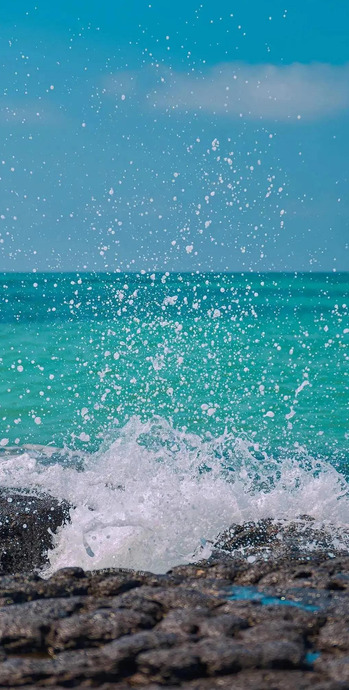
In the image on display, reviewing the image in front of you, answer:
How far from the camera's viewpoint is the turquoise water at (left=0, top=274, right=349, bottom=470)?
1270 centimetres

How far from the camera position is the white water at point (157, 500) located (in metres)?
6.19

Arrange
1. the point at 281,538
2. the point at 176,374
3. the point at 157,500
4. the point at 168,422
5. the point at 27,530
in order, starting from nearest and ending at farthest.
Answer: the point at 281,538 < the point at 27,530 < the point at 157,500 < the point at 168,422 < the point at 176,374

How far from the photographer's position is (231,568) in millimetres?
4309

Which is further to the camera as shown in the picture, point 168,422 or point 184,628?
point 168,422

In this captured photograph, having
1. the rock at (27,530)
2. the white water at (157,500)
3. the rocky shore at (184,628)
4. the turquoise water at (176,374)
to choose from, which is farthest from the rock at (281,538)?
the turquoise water at (176,374)

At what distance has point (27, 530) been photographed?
6.53 meters

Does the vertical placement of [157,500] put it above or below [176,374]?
below

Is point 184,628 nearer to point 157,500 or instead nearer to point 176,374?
point 157,500

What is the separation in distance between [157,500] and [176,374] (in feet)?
35.3

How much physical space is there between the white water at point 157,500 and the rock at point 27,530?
0.34 ft

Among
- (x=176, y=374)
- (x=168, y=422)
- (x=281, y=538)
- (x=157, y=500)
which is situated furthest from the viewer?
(x=176, y=374)

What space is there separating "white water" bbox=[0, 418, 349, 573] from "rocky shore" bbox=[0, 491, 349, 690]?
1688 millimetres

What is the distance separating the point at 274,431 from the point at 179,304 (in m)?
21.9

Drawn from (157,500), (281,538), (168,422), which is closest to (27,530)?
(157,500)
